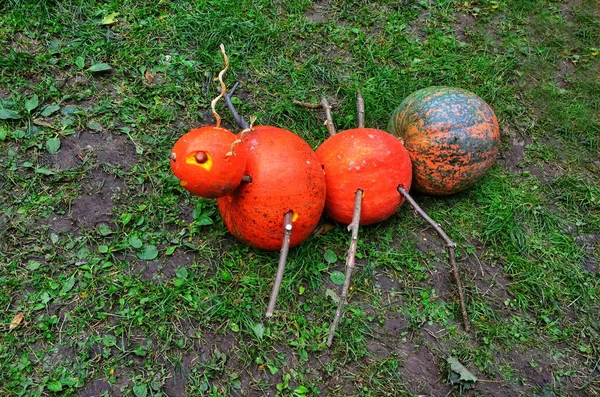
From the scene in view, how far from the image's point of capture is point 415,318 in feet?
10.4

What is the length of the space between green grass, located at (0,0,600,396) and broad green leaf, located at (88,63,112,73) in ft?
0.19

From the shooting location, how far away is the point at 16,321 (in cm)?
279

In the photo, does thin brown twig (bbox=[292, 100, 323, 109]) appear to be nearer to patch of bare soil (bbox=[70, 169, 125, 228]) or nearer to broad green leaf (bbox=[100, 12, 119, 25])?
patch of bare soil (bbox=[70, 169, 125, 228])

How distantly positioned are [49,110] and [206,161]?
172 cm

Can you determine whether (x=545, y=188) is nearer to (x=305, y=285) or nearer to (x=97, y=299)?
(x=305, y=285)

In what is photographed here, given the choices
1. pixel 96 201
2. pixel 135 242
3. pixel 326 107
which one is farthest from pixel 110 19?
pixel 135 242

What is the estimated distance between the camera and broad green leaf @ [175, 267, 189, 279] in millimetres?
3127

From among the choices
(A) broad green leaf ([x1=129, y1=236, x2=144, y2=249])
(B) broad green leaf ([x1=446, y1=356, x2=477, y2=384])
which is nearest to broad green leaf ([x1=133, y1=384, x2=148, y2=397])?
(A) broad green leaf ([x1=129, y1=236, x2=144, y2=249])

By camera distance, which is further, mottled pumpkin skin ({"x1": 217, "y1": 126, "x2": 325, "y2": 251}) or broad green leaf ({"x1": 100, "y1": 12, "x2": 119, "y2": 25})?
broad green leaf ({"x1": 100, "y1": 12, "x2": 119, "y2": 25})

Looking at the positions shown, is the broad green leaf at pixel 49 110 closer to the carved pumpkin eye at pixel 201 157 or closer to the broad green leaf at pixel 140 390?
the carved pumpkin eye at pixel 201 157

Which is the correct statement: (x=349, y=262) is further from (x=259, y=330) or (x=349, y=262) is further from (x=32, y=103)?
(x=32, y=103)

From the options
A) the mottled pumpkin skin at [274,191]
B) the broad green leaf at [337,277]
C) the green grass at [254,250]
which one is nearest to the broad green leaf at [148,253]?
the green grass at [254,250]

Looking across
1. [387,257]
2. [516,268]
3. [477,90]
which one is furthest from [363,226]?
[477,90]

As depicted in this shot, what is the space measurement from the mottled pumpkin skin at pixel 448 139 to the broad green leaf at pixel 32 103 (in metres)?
2.63
